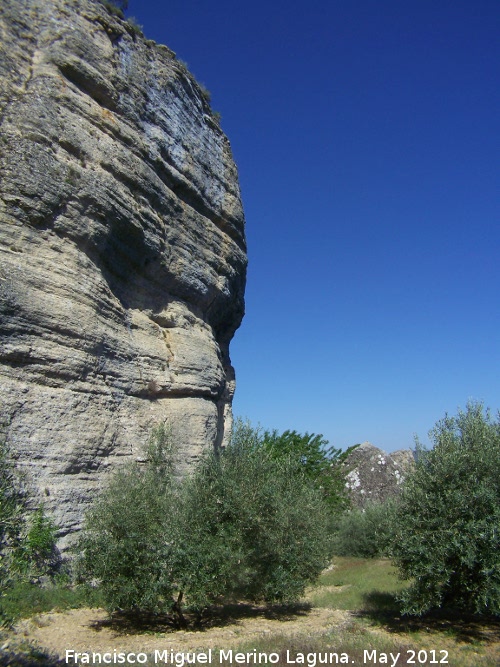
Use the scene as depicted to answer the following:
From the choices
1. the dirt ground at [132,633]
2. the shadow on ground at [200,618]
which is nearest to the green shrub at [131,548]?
the dirt ground at [132,633]

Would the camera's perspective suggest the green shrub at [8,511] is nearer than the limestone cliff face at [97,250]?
Yes

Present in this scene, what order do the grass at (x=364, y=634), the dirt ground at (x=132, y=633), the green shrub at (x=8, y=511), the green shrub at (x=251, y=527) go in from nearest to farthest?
1. the green shrub at (x=8, y=511)
2. the grass at (x=364, y=634)
3. the dirt ground at (x=132, y=633)
4. the green shrub at (x=251, y=527)

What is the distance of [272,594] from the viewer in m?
13.7

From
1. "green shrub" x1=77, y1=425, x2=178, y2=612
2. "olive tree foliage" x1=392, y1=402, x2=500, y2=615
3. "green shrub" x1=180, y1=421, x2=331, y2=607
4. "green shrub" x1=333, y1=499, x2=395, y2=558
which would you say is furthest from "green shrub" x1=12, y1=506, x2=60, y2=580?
"green shrub" x1=333, y1=499, x2=395, y2=558

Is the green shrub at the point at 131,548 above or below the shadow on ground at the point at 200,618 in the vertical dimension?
above

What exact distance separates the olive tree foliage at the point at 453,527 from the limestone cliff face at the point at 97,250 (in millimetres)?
8547

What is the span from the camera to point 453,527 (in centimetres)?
1084

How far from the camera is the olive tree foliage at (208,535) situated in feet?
36.7

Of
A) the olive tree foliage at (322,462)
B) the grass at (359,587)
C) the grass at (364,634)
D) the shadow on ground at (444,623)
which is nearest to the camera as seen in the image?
the grass at (364,634)

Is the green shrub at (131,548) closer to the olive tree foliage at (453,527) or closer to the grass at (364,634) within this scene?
the grass at (364,634)

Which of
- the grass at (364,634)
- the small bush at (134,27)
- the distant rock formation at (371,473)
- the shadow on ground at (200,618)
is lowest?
the shadow on ground at (200,618)

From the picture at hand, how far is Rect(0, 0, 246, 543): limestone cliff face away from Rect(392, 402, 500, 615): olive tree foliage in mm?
8547

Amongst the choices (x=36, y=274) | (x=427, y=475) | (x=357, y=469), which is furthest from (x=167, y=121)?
(x=357, y=469)

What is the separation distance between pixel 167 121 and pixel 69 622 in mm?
18069
